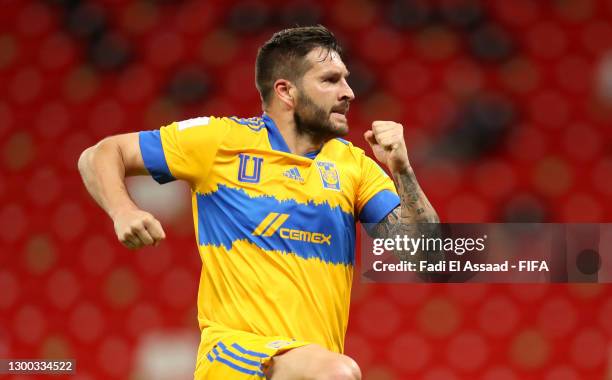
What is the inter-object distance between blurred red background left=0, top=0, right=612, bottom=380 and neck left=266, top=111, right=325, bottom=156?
2.84ft

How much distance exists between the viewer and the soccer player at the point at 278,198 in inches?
59.2

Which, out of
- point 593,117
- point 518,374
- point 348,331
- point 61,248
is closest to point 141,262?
point 61,248

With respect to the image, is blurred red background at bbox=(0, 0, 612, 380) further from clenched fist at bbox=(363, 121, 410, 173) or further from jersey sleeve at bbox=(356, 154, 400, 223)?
clenched fist at bbox=(363, 121, 410, 173)

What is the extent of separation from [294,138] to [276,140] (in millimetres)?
35

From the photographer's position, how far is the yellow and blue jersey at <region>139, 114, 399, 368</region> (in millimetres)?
1516

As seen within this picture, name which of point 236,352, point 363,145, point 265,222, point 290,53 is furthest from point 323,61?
point 363,145

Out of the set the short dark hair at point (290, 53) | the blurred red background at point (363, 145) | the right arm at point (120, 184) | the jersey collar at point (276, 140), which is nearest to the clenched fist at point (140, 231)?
the right arm at point (120, 184)

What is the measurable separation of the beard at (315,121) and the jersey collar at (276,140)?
0.11 feet

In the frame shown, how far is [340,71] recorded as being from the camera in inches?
65.3

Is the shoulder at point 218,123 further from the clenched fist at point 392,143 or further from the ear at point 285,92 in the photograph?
the clenched fist at point 392,143

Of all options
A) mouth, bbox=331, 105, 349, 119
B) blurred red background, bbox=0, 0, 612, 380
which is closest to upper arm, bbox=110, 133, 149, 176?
mouth, bbox=331, 105, 349, 119

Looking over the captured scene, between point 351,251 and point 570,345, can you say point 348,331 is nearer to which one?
point 570,345

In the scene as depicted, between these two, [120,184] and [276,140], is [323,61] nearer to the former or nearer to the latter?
[276,140]

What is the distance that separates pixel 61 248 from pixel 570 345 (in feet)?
4.85
